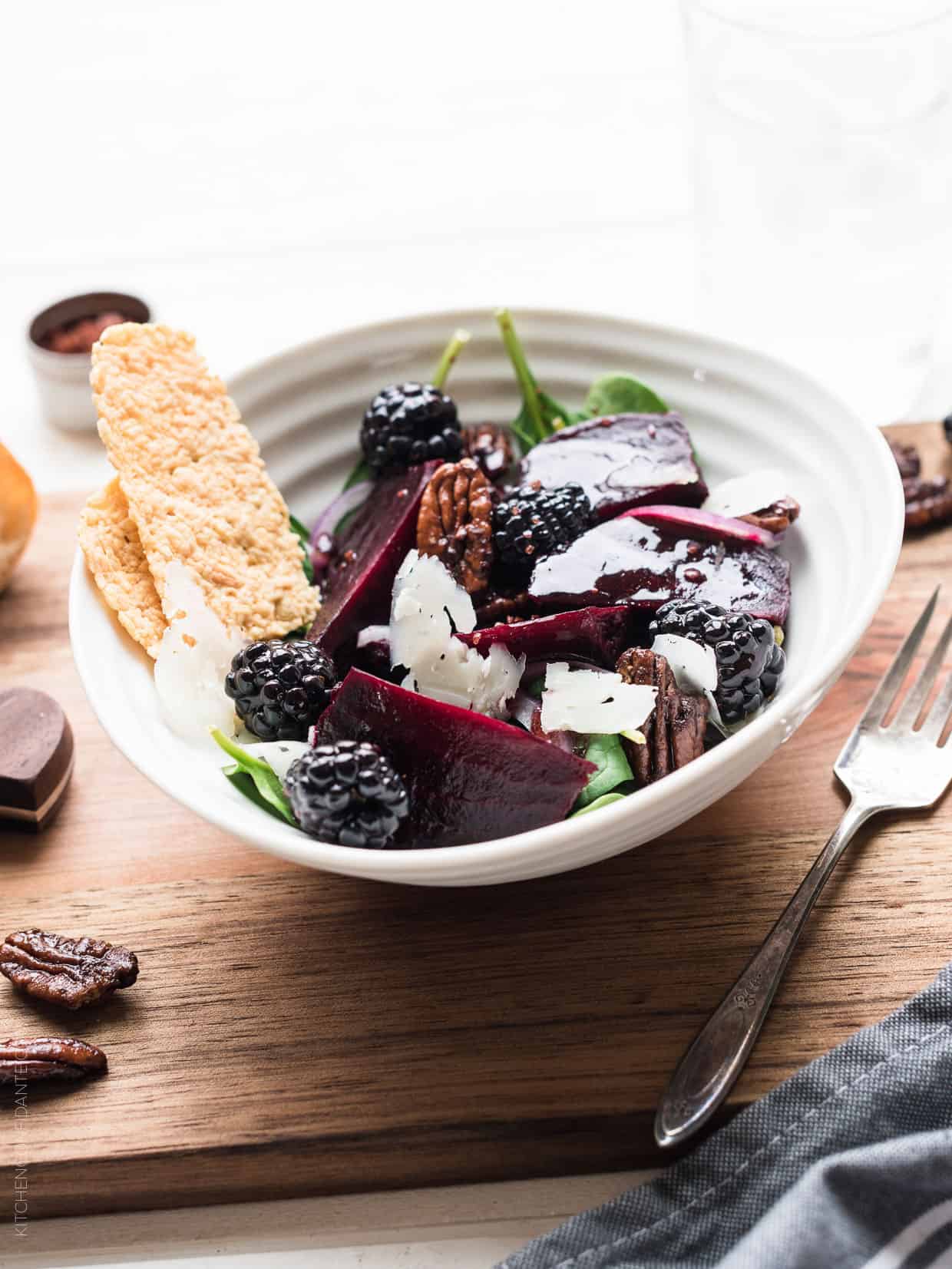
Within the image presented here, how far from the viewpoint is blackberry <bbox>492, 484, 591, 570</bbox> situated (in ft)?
6.11

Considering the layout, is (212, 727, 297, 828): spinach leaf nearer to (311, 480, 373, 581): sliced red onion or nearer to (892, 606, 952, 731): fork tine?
(311, 480, 373, 581): sliced red onion

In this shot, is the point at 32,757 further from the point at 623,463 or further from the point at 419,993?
the point at 623,463

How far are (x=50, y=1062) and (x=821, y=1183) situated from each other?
92 cm

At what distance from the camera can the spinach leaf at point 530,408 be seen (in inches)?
87.3

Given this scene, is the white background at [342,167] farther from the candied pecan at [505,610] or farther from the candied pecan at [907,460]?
the candied pecan at [505,610]

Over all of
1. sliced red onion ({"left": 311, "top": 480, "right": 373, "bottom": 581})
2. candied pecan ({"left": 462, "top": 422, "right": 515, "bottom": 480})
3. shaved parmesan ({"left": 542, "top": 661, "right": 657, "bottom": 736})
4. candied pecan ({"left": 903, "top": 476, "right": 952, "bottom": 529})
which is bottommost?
candied pecan ({"left": 903, "top": 476, "right": 952, "bottom": 529})

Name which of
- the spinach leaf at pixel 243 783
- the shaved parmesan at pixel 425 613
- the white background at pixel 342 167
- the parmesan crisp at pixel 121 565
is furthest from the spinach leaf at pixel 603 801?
the white background at pixel 342 167

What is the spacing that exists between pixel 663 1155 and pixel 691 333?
4.14ft

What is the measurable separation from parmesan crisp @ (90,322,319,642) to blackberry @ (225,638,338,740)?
172 mm

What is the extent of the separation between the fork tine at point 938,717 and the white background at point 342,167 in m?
1.55

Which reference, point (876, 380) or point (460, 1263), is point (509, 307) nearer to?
point (876, 380)

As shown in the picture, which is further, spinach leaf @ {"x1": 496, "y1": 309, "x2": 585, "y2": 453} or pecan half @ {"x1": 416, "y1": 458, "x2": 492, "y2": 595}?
spinach leaf @ {"x1": 496, "y1": 309, "x2": 585, "y2": 453}

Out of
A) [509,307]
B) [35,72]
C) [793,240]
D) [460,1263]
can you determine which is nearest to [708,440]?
[509,307]

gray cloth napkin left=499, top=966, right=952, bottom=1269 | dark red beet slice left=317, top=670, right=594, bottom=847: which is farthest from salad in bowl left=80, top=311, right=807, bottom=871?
gray cloth napkin left=499, top=966, right=952, bottom=1269
